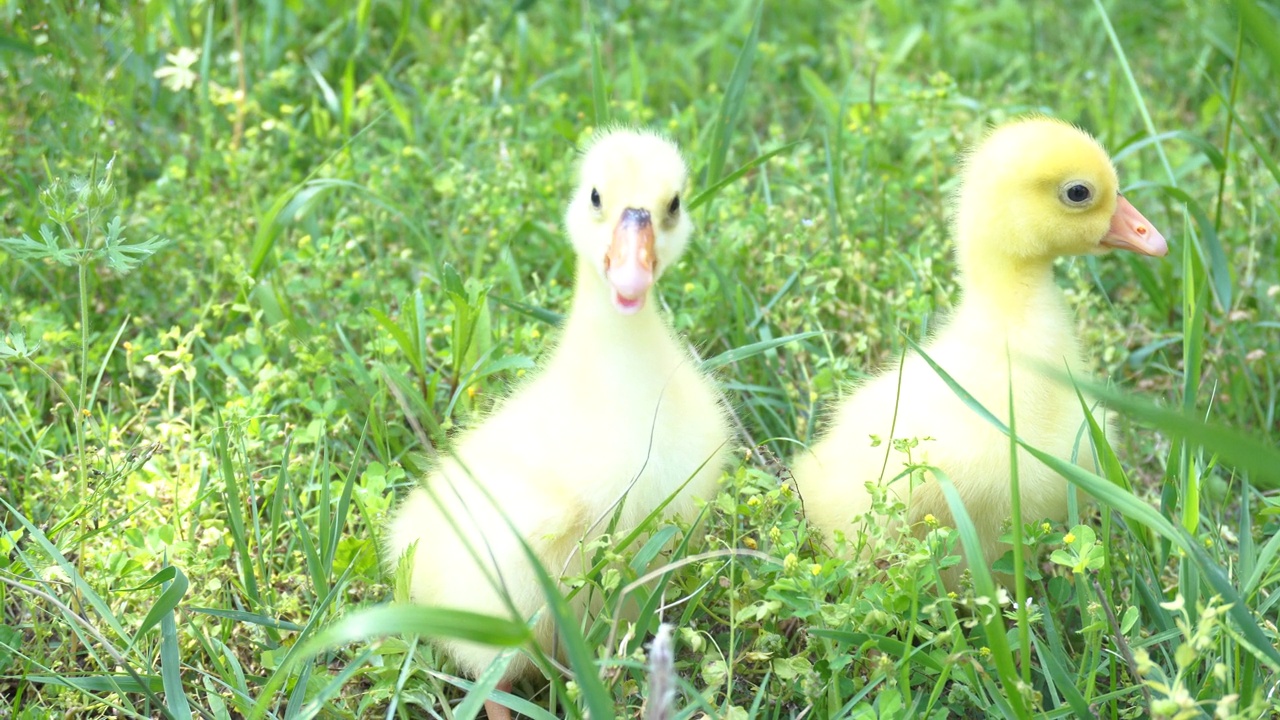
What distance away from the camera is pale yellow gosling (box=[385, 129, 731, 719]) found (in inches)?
94.3

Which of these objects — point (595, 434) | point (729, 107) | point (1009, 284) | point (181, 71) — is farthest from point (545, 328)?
point (181, 71)

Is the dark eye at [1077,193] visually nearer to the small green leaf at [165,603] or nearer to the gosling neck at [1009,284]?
the gosling neck at [1009,284]

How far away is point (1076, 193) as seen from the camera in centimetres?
274

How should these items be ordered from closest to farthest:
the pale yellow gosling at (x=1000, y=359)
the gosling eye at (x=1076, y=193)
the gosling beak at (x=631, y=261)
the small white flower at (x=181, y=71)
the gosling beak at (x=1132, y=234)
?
the gosling beak at (x=631, y=261) < the pale yellow gosling at (x=1000, y=359) < the gosling eye at (x=1076, y=193) < the gosling beak at (x=1132, y=234) < the small white flower at (x=181, y=71)

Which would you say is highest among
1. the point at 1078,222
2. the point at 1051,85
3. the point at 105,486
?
the point at 1051,85

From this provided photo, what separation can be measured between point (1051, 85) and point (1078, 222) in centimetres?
224

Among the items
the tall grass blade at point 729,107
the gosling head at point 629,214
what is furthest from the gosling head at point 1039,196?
Answer: the tall grass blade at point 729,107

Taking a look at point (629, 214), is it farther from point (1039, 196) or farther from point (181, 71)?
point (181, 71)

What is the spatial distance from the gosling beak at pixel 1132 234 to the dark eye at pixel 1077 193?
134 millimetres

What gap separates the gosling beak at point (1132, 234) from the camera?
2838mm

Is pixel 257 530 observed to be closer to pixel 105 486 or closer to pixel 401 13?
pixel 105 486

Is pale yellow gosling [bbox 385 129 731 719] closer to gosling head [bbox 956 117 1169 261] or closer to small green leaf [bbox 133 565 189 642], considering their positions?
small green leaf [bbox 133 565 189 642]

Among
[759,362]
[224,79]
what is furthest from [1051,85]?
[224,79]

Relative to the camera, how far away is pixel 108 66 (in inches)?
170
